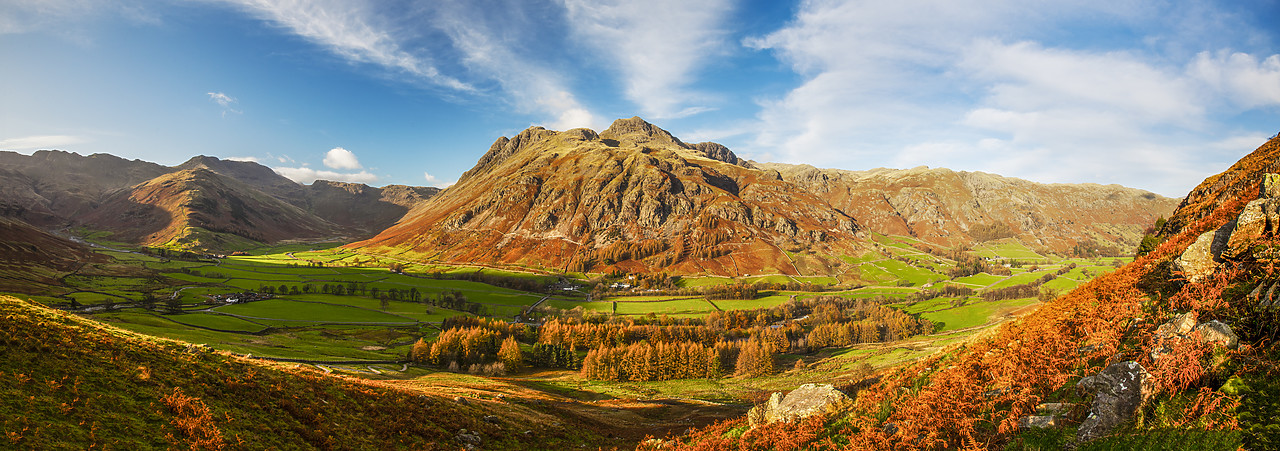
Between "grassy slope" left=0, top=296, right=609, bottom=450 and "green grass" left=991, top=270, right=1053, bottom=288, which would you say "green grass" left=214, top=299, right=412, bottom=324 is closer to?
"grassy slope" left=0, top=296, right=609, bottom=450

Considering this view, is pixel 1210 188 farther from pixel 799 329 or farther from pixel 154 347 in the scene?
pixel 799 329

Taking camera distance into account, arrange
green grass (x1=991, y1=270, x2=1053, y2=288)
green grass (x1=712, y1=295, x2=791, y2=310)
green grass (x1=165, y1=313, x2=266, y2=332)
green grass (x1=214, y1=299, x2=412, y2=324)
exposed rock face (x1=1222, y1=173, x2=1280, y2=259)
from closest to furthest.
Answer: exposed rock face (x1=1222, y1=173, x2=1280, y2=259) → green grass (x1=165, y1=313, x2=266, y2=332) → green grass (x1=214, y1=299, x2=412, y2=324) → green grass (x1=712, y1=295, x2=791, y2=310) → green grass (x1=991, y1=270, x2=1053, y2=288)

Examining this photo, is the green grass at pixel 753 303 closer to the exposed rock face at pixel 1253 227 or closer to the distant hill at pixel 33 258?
the exposed rock face at pixel 1253 227

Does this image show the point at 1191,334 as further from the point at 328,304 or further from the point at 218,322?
the point at 328,304

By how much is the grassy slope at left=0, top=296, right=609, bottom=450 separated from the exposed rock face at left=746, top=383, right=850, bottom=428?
1456 centimetres

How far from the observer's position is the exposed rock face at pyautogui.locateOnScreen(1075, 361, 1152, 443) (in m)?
7.39

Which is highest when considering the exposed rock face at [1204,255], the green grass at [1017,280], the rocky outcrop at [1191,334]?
the exposed rock face at [1204,255]

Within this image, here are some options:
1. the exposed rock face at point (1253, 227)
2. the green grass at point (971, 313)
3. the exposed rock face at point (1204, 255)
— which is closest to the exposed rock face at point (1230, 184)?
the exposed rock face at point (1204, 255)

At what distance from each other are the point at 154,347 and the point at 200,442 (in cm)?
727

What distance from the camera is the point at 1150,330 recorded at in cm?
955

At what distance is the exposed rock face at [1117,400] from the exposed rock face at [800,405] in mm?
6772

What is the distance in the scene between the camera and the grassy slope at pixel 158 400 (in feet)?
34.4

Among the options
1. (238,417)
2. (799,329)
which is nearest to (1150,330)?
(238,417)

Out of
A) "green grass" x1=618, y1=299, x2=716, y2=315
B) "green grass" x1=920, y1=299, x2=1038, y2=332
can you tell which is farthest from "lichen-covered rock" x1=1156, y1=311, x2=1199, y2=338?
"green grass" x1=920, y1=299, x2=1038, y2=332
